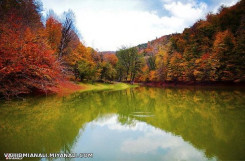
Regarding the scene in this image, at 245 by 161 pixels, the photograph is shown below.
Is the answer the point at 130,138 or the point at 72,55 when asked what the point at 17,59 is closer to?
the point at 130,138

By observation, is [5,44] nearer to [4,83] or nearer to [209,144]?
[4,83]

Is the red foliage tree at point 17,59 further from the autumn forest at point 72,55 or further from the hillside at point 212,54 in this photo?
the hillside at point 212,54

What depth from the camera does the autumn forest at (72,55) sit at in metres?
11.5

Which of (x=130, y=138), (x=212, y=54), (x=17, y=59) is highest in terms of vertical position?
(x=212, y=54)

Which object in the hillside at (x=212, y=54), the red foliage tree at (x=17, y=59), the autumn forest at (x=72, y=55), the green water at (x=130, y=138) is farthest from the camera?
the hillside at (x=212, y=54)

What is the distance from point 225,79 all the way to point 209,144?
3052 cm

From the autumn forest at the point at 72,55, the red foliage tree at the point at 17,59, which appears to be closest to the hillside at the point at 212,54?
the autumn forest at the point at 72,55

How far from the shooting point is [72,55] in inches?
1168

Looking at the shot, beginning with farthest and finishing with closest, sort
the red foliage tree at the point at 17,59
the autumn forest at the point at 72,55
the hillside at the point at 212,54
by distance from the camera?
the hillside at the point at 212,54, the autumn forest at the point at 72,55, the red foliage tree at the point at 17,59

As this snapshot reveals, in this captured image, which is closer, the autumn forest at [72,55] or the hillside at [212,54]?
the autumn forest at [72,55]

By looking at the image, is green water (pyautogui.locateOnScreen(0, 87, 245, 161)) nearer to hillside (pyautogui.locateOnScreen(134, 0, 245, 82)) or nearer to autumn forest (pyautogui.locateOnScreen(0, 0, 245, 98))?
autumn forest (pyautogui.locateOnScreen(0, 0, 245, 98))

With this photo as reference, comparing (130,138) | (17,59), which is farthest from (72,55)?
(130,138)

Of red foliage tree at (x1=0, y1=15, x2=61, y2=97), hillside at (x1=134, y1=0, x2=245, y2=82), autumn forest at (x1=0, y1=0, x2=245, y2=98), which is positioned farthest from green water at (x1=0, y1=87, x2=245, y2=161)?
hillside at (x1=134, y1=0, x2=245, y2=82)

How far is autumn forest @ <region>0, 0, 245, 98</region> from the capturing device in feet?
37.6
